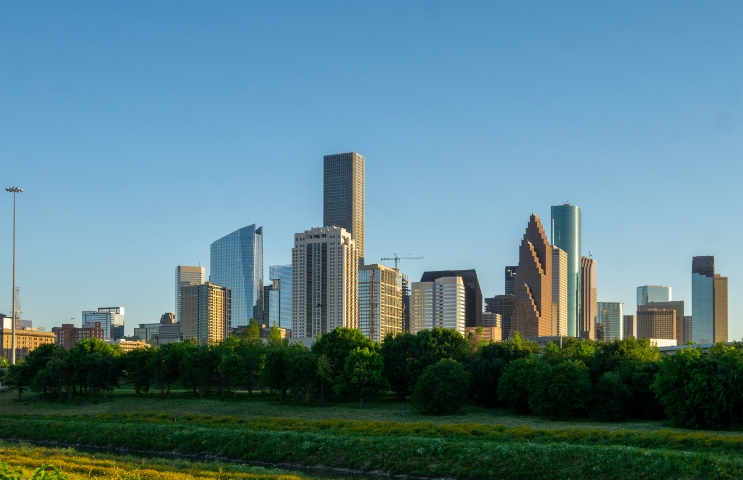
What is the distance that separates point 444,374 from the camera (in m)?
79.0

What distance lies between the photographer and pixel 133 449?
61719 mm

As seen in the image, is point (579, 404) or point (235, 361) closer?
point (579, 404)

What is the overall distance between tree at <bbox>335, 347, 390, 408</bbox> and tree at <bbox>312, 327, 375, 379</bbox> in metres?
5.63

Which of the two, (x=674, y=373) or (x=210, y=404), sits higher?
(x=674, y=373)

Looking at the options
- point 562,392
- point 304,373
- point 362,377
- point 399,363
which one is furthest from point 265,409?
point 562,392

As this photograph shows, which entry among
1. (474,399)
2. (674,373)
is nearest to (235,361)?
(474,399)

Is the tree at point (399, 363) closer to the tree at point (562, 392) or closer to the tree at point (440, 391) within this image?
the tree at point (440, 391)

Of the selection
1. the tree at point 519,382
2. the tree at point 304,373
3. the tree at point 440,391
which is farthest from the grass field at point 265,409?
the tree at point 304,373

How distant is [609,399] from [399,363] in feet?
107

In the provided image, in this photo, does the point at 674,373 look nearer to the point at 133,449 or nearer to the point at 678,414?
the point at 678,414

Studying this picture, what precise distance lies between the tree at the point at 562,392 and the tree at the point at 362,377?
20422 millimetres

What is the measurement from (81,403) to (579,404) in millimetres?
57955

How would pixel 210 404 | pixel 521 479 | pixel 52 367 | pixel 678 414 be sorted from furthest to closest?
pixel 52 367 → pixel 210 404 → pixel 678 414 → pixel 521 479

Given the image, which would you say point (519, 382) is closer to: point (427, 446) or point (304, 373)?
point (304, 373)
